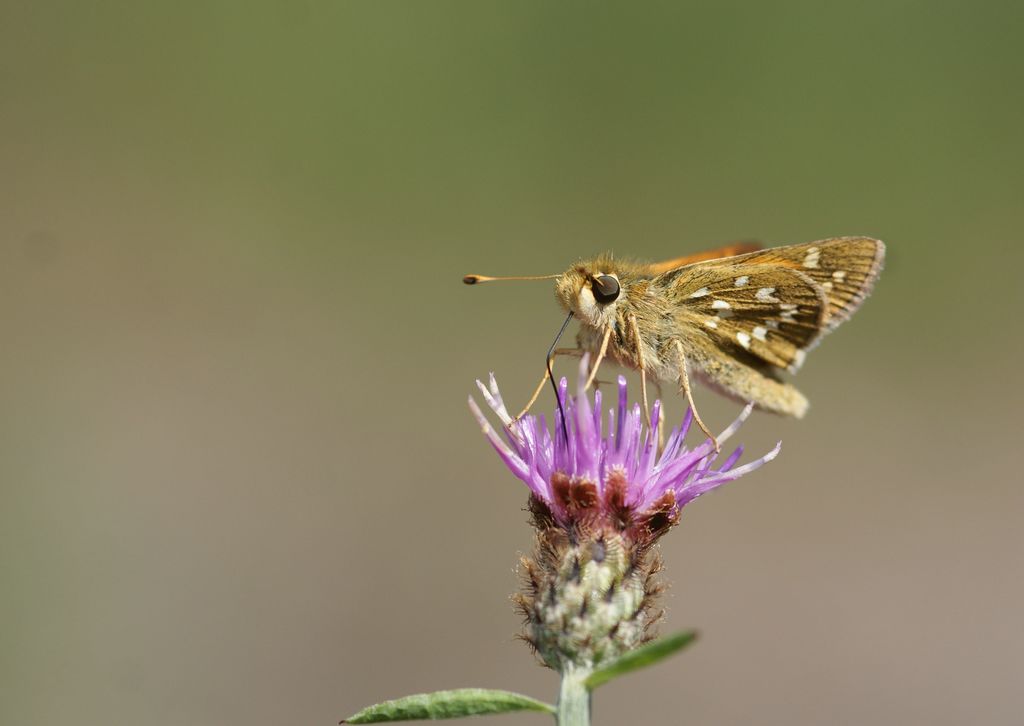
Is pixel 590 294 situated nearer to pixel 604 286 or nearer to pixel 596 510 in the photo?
pixel 604 286

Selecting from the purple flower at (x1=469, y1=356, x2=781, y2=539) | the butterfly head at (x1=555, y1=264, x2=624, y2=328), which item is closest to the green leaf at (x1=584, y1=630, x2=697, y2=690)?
the purple flower at (x1=469, y1=356, x2=781, y2=539)

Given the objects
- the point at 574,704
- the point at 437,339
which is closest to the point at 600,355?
the point at 574,704

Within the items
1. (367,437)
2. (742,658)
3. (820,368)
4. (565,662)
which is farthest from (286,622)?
(820,368)

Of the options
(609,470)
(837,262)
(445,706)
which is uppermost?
(837,262)

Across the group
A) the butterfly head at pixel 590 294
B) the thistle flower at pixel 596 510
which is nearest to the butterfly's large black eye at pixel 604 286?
the butterfly head at pixel 590 294

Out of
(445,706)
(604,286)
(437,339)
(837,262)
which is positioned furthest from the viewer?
(437,339)

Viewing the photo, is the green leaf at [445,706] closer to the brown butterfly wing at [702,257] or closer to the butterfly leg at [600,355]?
the butterfly leg at [600,355]

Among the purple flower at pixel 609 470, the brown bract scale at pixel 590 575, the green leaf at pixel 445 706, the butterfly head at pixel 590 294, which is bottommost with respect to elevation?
the green leaf at pixel 445 706
